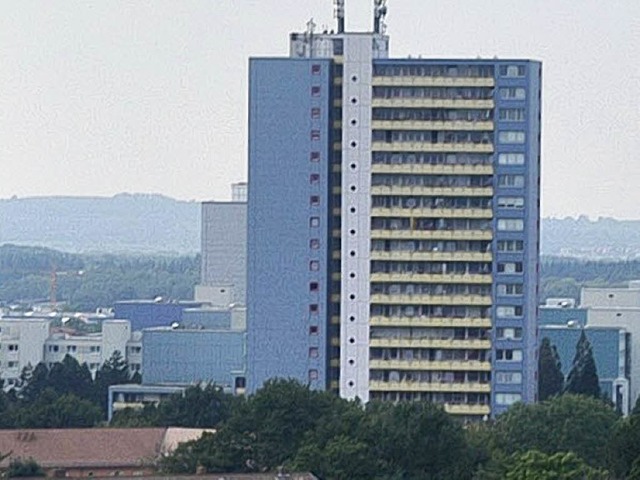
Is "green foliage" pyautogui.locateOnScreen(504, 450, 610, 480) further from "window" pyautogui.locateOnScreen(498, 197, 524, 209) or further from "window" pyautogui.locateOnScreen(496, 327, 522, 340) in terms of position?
"window" pyautogui.locateOnScreen(498, 197, 524, 209)

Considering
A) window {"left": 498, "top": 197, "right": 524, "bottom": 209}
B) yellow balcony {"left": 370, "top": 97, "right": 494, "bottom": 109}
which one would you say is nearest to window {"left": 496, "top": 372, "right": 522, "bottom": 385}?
window {"left": 498, "top": 197, "right": 524, "bottom": 209}

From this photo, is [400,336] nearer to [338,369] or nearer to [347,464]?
[338,369]

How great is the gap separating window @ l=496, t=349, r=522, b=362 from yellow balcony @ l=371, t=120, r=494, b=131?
3.74 m

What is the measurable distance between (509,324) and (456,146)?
311 cm

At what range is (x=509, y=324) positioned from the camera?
4309cm

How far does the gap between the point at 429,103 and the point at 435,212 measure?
1829 millimetres

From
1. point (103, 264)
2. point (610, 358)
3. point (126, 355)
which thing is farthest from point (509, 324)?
point (103, 264)

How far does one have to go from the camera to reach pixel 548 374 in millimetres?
56781

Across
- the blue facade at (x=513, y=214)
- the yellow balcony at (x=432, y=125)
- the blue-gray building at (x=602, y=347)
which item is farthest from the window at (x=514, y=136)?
the blue-gray building at (x=602, y=347)

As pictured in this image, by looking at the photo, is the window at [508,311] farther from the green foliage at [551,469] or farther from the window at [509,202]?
the green foliage at [551,469]

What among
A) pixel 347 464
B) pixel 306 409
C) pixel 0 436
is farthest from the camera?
pixel 0 436

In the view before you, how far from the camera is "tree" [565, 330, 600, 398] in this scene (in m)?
53.9

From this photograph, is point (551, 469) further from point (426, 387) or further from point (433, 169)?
point (433, 169)

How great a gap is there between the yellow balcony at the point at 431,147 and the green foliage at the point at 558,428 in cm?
541
